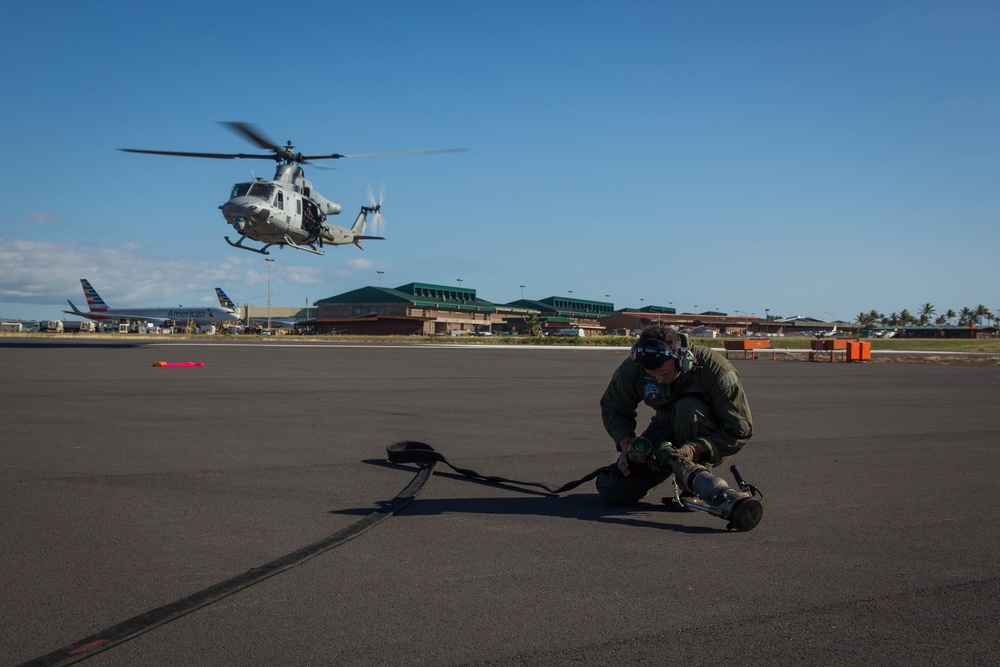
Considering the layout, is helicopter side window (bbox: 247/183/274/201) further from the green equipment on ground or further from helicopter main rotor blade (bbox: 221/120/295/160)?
the green equipment on ground

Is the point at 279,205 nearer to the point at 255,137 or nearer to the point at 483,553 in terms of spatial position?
the point at 255,137

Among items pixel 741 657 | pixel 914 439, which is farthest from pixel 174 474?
pixel 914 439

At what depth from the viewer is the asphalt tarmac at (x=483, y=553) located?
3338mm

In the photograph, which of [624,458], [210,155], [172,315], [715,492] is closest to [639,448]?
[624,458]

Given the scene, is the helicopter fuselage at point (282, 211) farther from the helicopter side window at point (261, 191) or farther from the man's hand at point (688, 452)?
the man's hand at point (688, 452)

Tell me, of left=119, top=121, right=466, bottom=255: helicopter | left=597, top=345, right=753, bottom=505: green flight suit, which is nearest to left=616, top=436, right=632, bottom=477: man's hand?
left=597, top=345, right=753, bottom=505: green flight suit

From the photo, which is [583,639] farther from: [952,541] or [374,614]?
[952,541]

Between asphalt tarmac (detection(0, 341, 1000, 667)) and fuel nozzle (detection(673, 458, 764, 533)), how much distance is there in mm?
136

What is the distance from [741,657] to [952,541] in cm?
271

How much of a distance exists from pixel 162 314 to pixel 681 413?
12523 cm

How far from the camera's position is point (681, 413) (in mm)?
5797

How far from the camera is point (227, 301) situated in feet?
409

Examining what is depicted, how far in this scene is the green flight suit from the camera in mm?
5699

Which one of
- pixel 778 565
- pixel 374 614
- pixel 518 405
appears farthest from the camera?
pixel 518 405
